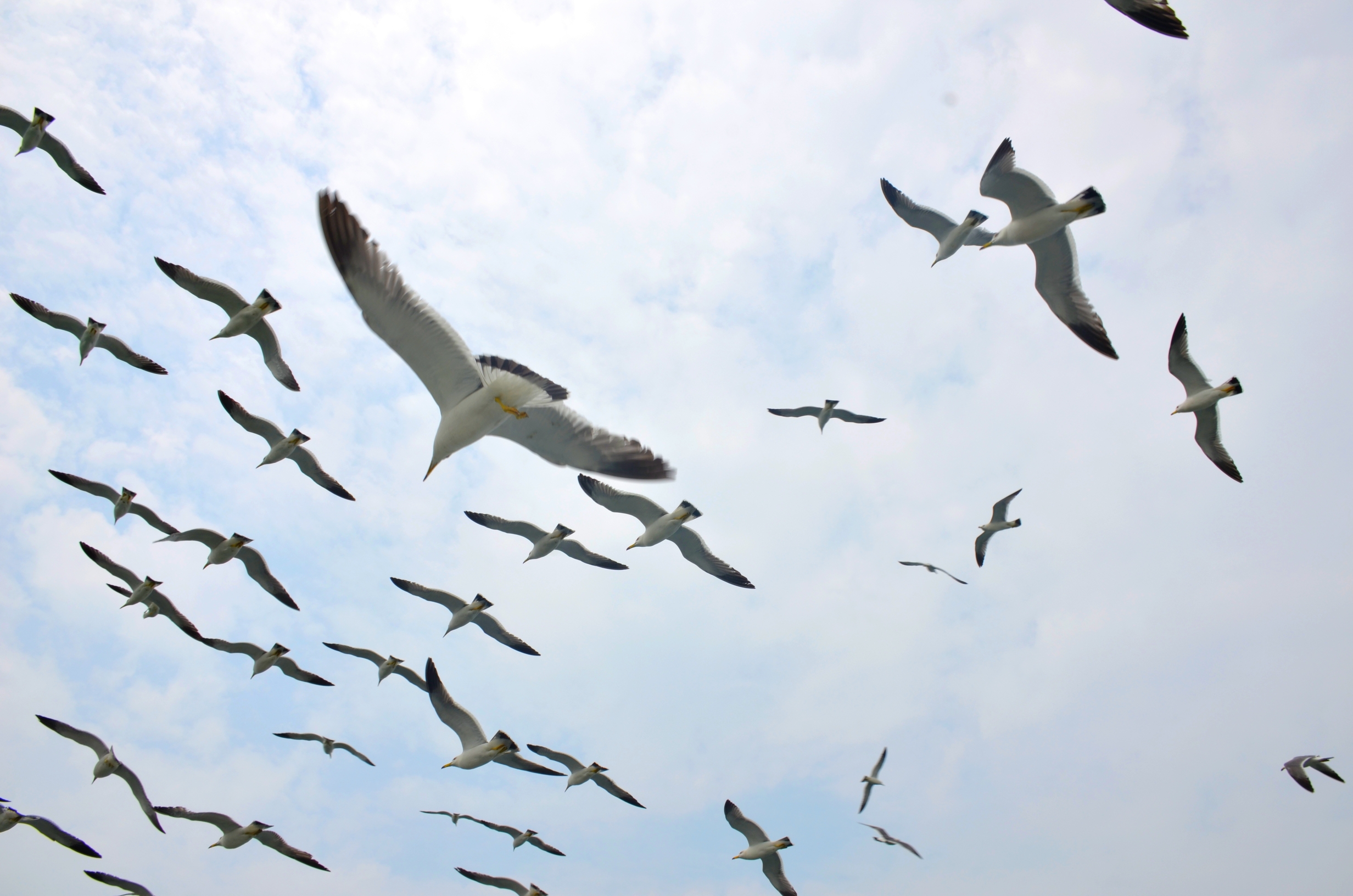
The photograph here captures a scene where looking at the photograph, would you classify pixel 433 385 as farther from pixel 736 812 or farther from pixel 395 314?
pixel 736 812

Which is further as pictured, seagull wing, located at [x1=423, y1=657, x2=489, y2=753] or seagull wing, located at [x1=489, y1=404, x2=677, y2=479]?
seagull wing, located at [x1=423, y1=657, x2=489, y2=753]

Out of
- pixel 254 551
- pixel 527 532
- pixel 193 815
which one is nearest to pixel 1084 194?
pixel 527 532

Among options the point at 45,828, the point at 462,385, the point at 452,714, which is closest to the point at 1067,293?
the point at 462,385

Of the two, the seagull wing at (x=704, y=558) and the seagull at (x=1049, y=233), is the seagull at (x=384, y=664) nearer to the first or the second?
the seagull wing at (x=704, y=558)

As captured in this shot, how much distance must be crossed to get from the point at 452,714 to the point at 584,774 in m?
3.71

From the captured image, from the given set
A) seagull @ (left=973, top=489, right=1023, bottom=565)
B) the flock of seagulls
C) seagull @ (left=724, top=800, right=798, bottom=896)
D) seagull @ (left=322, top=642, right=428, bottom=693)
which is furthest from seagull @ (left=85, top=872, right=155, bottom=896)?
seagull @ (left=973, top=489, right=1023, bottom=565)

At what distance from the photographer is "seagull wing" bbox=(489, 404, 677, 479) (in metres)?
11.4

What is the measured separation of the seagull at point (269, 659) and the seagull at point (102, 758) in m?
3.18

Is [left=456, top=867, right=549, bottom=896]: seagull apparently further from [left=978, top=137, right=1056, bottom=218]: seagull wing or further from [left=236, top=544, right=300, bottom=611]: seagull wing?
[left=978, top=137, right=1056, bottom=218]: seagull wing

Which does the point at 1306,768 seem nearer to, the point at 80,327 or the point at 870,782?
the point at 870,782

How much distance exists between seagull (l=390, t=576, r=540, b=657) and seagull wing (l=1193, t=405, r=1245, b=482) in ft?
54.2

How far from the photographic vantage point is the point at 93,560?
20.3 metres

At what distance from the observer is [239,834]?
19734 mm

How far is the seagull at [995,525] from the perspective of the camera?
72.2 ft
